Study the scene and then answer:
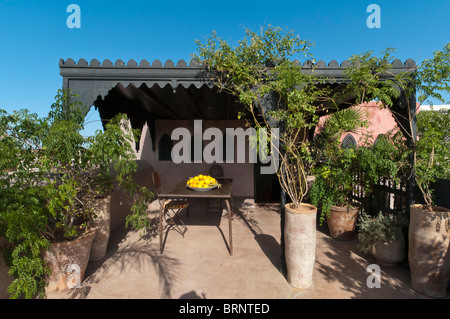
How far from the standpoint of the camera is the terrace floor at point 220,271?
2.52 meters

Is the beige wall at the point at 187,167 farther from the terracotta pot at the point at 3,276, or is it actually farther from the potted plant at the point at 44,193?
the terracotta pot at the point at 3,276

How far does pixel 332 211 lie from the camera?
13.5 feet

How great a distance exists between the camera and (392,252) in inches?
120

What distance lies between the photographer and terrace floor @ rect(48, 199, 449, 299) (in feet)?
8.27

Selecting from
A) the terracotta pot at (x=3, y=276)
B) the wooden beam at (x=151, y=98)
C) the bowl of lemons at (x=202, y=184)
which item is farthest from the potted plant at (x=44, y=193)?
the wooden beam at (x=151, y=98)

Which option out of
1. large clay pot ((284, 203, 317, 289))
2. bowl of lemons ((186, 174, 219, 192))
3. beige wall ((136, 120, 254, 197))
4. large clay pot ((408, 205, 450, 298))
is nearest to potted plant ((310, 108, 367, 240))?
large clay pot ((408, 205, 450, 298))

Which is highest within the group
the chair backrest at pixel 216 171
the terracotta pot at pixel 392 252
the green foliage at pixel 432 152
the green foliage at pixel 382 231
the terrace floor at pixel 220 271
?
the green foliage at pixel 432 152

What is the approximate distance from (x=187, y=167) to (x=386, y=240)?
222 inches

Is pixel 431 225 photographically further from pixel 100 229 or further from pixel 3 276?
pixel 3 276

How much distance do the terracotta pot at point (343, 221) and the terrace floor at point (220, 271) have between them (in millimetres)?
134

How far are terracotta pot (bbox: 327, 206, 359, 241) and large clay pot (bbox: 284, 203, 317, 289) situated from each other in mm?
1746

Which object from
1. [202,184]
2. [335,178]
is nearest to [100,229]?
[202,184]
